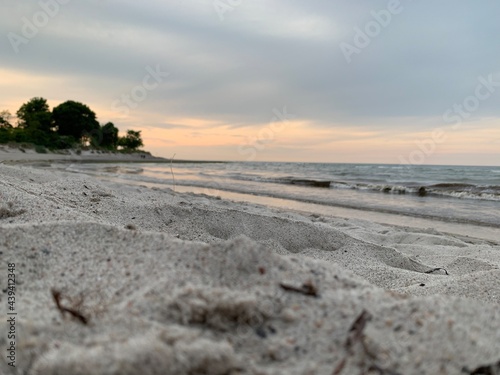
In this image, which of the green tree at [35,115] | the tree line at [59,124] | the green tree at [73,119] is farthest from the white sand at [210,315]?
the green tree at [73,119]

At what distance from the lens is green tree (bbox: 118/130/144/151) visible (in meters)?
75.3

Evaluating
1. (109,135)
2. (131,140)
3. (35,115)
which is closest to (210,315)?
(35,115)

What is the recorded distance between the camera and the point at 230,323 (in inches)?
48.9

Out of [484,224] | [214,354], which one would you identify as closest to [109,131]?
[484,224]

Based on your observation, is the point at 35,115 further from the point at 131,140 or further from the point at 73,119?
the point at 131,140

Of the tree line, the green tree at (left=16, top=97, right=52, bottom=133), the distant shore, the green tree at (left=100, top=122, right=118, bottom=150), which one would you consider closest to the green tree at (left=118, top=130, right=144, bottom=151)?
the green tree at (left=100, top=122, right=118, bottom=150)

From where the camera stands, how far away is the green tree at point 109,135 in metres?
65.3

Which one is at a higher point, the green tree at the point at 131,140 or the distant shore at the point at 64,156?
the green tree at the point at 131,140

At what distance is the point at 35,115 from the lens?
2101 inches

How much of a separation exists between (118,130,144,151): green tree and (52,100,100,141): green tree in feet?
50.9

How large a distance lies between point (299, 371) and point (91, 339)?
604 mm

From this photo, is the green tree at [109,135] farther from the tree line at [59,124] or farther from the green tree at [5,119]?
the green tree at [5,119]

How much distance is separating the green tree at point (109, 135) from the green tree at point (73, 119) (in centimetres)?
562

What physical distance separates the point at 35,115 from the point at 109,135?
14820 mm
